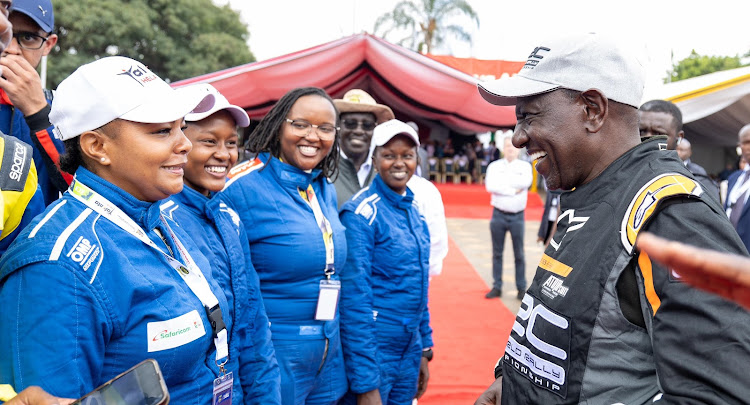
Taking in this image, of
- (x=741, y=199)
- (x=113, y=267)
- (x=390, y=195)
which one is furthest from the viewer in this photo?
(x=741, y=199)

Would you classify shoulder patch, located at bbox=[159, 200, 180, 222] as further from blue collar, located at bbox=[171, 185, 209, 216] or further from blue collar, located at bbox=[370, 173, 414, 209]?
blue collar, located at bbox=[370, 173, 414, 209]

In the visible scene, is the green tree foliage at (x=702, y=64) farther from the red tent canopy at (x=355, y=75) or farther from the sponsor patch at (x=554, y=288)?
the sponsor patch at (x=554, y=288)

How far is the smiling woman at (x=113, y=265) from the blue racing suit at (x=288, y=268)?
64cm

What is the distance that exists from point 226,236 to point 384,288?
1066 mm

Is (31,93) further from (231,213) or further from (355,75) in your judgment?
(355,75)

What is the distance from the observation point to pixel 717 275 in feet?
1.68

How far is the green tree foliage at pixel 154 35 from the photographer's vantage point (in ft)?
75.1

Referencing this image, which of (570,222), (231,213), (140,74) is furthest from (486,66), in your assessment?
(140,74)

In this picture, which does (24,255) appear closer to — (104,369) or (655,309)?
(104,369)

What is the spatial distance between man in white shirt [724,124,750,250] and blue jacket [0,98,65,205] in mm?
4423

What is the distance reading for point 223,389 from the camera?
1730 mm

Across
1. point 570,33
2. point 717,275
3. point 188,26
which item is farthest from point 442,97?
point 188,26

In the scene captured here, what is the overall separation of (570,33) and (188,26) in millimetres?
28075

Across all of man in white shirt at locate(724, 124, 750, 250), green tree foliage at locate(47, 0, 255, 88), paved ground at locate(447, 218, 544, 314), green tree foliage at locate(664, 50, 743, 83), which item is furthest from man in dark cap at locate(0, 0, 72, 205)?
green tree foliage at locate(664, 50, 743, 83)
